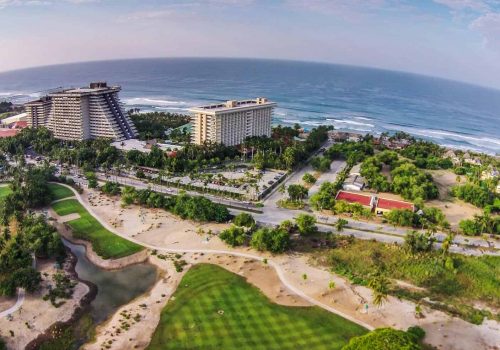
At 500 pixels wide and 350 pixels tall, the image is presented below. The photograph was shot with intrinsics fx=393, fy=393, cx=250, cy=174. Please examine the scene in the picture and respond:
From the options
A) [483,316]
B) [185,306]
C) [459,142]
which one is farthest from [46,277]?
[459,142]

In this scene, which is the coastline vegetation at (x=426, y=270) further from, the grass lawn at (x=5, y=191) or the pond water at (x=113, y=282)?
the grass lawn at (x=5, y=191)

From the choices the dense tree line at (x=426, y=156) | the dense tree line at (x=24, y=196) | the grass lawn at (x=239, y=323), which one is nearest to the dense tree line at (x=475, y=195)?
the dense tree line at (x=426, y=156)

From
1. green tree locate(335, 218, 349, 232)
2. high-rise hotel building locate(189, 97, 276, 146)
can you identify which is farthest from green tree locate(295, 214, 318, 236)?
high-rise hotel building locate(189, 97, 276, 146)

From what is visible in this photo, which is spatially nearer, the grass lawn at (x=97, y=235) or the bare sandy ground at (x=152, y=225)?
the grass lawn at (x=97, y=235)

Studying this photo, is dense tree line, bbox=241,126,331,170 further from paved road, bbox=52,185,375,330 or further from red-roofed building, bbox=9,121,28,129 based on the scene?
red-roofed building, bbox=9,121,28,129

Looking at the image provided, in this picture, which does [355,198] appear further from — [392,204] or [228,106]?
[228,106]

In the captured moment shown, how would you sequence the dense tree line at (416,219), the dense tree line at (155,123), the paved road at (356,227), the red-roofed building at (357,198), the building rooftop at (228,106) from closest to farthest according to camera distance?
the paved road at (356,227) < the dense tree line at (416,219) < the red-roofed building at (357,198) < the building rooftop at (228,106) < the dense tree line at (155,123)
